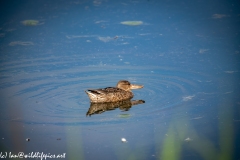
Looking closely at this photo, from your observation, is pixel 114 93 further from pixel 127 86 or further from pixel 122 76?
pixel 122 76

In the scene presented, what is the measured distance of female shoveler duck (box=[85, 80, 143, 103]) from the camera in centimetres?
995

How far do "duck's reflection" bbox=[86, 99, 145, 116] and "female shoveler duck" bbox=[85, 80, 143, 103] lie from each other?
0.10 m

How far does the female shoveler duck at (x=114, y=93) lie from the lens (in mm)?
→ 9945

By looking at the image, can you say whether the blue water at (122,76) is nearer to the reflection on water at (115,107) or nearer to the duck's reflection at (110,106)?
the reflection on water at (115,107)

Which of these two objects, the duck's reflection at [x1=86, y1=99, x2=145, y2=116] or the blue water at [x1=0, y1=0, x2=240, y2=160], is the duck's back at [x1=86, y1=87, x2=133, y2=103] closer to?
the duck's reflection at [x1=86, y1=99, x2=145, y2=116]

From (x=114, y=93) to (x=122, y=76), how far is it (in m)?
0.70

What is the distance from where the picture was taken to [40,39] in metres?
13.0

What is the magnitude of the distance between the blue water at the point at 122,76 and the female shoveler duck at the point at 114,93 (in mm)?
246

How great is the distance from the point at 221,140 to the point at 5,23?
8256 mm

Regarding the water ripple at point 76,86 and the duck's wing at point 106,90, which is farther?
the duck's wing at point 106,90

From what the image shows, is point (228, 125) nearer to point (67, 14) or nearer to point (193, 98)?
point (193, 98)

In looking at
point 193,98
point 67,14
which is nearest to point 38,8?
point 67,14

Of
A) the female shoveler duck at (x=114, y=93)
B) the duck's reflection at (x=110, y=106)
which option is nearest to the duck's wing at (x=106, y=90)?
the female shoveler duck at (x=114, y=93)

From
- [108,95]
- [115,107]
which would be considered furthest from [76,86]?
[115,107]
